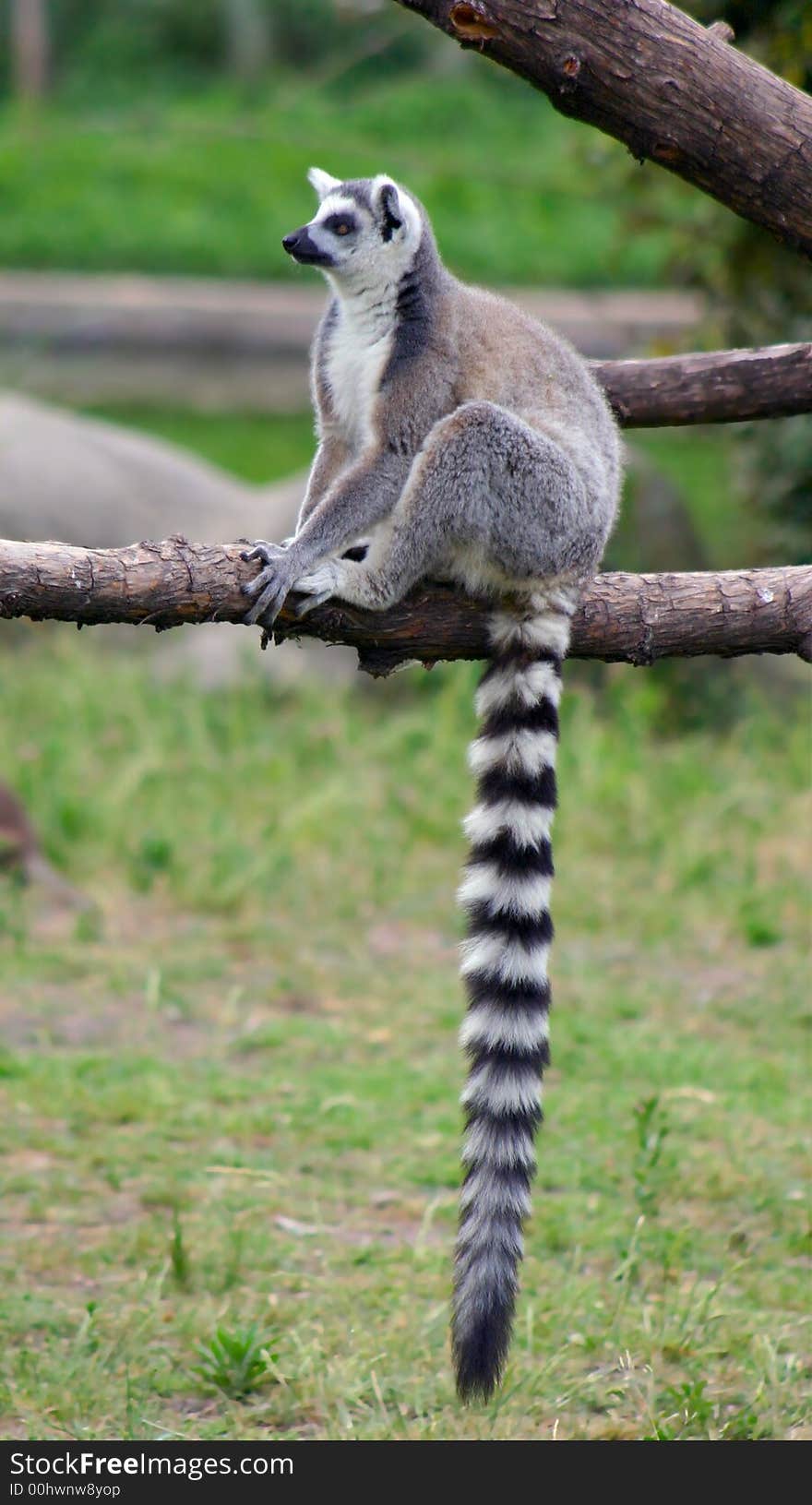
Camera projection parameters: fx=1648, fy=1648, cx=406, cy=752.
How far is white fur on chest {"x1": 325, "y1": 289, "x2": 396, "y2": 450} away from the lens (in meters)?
3.60

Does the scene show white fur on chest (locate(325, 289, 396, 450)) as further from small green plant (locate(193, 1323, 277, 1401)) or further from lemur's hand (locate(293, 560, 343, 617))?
small green plant (locate(193, 1323, 277, 1401))

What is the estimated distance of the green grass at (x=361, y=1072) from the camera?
3.30m

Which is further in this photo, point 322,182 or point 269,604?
point 322,182

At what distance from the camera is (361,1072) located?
489cm

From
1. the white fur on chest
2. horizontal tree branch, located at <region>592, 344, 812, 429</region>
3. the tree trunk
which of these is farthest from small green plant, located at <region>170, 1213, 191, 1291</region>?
the tree trunk

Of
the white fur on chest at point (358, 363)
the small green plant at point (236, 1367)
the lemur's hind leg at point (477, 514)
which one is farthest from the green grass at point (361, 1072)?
the white fur on chest at point (358, 363)

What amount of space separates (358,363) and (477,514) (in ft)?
1.58

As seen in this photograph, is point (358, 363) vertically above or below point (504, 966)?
above

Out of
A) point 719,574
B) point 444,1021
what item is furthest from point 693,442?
point 719,574

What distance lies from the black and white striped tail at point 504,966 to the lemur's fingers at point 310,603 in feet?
1.30

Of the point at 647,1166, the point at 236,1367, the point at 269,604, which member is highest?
the point at 269,604

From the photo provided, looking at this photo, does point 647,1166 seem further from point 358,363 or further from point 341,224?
point 341,224

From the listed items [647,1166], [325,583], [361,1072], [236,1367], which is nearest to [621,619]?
[325,583]

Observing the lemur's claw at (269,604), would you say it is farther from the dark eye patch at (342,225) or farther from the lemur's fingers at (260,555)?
the dark eye patch at (342,225)
